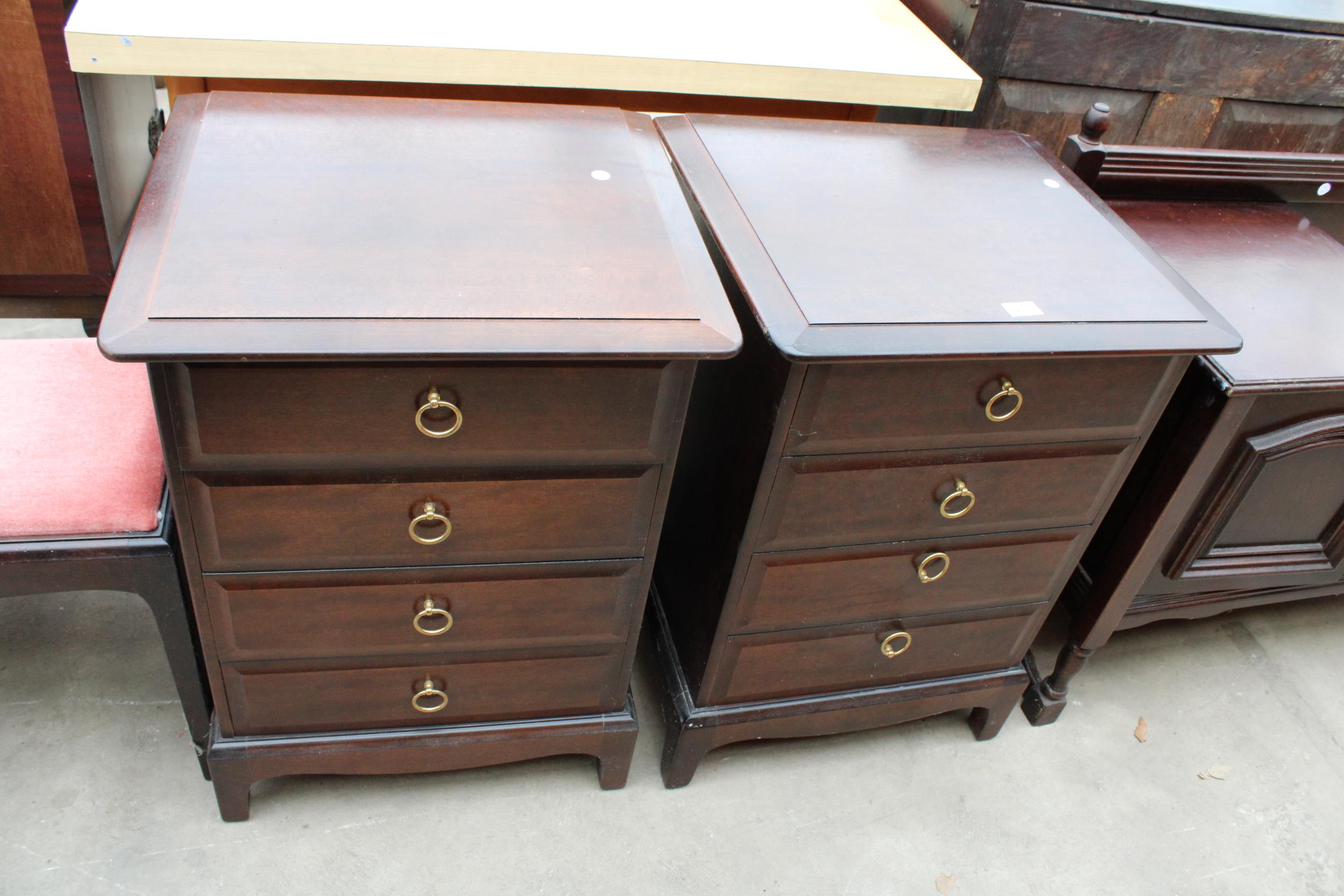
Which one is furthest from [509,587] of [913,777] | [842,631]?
[913,777]

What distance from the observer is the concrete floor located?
1.36 metres

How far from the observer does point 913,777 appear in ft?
5.23

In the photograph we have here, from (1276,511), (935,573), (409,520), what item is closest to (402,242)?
(409,520)

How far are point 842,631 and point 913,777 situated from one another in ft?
1.22

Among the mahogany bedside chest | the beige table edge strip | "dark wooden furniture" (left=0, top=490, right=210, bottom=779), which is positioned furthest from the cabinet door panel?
"dark wooden furniture" (left=0, top=490, right=210, bottom=779)

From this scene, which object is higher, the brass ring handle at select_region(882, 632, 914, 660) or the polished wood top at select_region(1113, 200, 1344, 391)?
the polished wood top at select_region(1113, 200, 1344, 391)

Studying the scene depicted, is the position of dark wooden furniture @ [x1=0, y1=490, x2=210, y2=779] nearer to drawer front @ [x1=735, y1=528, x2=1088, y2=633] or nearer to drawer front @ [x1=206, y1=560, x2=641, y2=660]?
drawer front @ [x1=206, y1=560, x2=641, y2=660]

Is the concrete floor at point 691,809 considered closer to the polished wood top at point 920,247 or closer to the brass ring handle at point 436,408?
the brass ring handle at point 436,408

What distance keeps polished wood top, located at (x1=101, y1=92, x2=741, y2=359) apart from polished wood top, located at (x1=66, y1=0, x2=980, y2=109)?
156 millimetres

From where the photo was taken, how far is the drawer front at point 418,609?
1.14m

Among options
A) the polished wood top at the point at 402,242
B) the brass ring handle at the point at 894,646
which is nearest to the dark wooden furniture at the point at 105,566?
the polished wood top at the point at 402,242

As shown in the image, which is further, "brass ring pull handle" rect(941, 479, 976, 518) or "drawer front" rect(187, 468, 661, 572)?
"brass ring pull handle" rect(941, 479, 976, 518)

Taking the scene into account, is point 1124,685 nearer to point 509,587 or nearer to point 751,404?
point 751,404

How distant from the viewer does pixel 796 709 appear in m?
1.47
